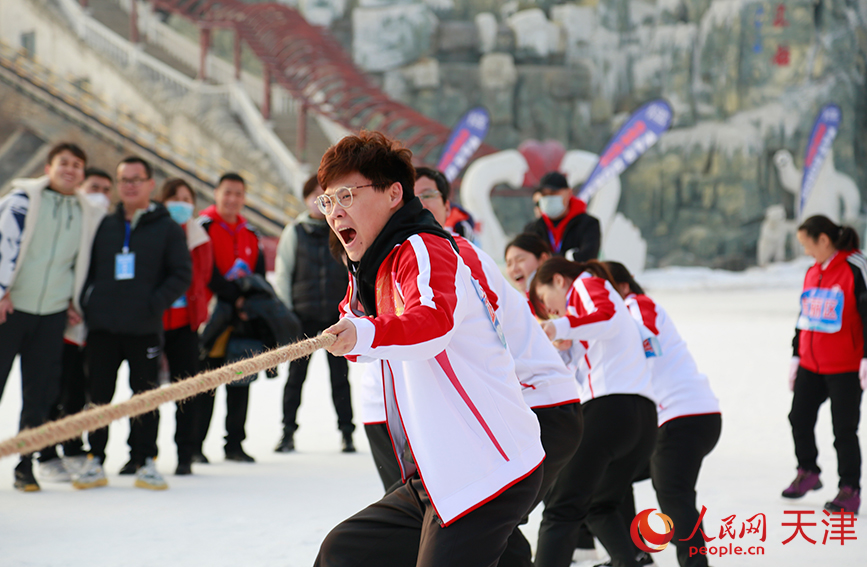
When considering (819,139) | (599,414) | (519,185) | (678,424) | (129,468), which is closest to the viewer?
(599,414)

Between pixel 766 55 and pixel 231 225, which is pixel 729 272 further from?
pixel 231 225

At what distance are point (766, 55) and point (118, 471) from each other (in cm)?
2653

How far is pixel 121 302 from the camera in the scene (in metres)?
3.84

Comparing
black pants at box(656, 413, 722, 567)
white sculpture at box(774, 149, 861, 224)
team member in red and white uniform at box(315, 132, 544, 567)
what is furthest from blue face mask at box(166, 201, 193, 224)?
white sculpture at box(774, 149, 861, 224)

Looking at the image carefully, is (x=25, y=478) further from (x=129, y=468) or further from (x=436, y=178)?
(x=436, y=178)

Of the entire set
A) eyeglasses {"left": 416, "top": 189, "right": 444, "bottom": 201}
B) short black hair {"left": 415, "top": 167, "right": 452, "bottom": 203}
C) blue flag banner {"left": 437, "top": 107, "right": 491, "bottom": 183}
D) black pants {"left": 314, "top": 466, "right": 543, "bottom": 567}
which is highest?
blue flag banner {"left": 437, "top": 107, "right": 491, "bottom": 183}

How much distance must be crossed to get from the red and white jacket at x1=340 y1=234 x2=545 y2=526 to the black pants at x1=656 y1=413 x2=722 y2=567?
4.12 feet

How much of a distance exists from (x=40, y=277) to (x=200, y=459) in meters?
1.40

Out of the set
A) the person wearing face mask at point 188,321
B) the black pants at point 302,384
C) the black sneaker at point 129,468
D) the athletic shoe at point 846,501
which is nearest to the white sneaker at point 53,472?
the black sneaker at point 129,468

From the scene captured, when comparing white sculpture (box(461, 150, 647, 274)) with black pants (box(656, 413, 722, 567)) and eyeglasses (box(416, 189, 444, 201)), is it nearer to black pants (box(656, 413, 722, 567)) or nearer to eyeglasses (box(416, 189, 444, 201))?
eyeglasses (box(416, 189, 444, 201))

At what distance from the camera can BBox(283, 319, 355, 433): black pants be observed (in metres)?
4.79

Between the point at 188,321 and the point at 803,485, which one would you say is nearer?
the point at 803,485

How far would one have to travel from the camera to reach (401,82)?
25.7 metres

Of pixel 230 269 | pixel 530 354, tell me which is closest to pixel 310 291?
pixel 230 269
